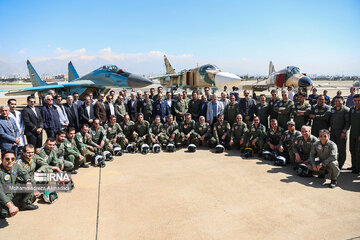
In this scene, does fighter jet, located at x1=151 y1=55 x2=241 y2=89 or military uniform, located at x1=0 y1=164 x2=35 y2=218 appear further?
fighter jet, located at x1=151 y1=55 x2=241 y2=89

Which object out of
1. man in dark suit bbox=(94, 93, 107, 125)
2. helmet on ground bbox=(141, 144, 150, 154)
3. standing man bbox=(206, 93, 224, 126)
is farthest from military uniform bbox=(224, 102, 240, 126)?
man in dark suit bbox=(94, 93, 107, 125)

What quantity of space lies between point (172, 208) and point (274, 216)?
157cm

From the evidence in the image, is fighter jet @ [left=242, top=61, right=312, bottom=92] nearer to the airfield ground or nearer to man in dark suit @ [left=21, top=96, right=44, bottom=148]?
the airfield ground

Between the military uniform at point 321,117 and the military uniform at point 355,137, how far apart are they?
0.60m

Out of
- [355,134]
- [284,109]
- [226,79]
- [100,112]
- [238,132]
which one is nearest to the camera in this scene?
[355,134]

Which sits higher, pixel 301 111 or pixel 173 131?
pixel 301 111

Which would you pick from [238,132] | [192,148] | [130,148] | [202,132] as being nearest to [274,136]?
[238,132]

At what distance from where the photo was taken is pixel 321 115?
5.73 metres

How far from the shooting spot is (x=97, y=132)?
6359mm

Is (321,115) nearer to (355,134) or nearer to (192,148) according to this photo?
(355,134)

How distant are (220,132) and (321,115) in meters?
2.75

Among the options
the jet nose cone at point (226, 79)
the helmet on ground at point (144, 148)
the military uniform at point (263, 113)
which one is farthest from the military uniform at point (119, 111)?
the jet nose cone at point (226, 79)

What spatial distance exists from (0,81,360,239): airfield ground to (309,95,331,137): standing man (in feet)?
3.83

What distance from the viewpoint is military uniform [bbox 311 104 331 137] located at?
5.64 meters
